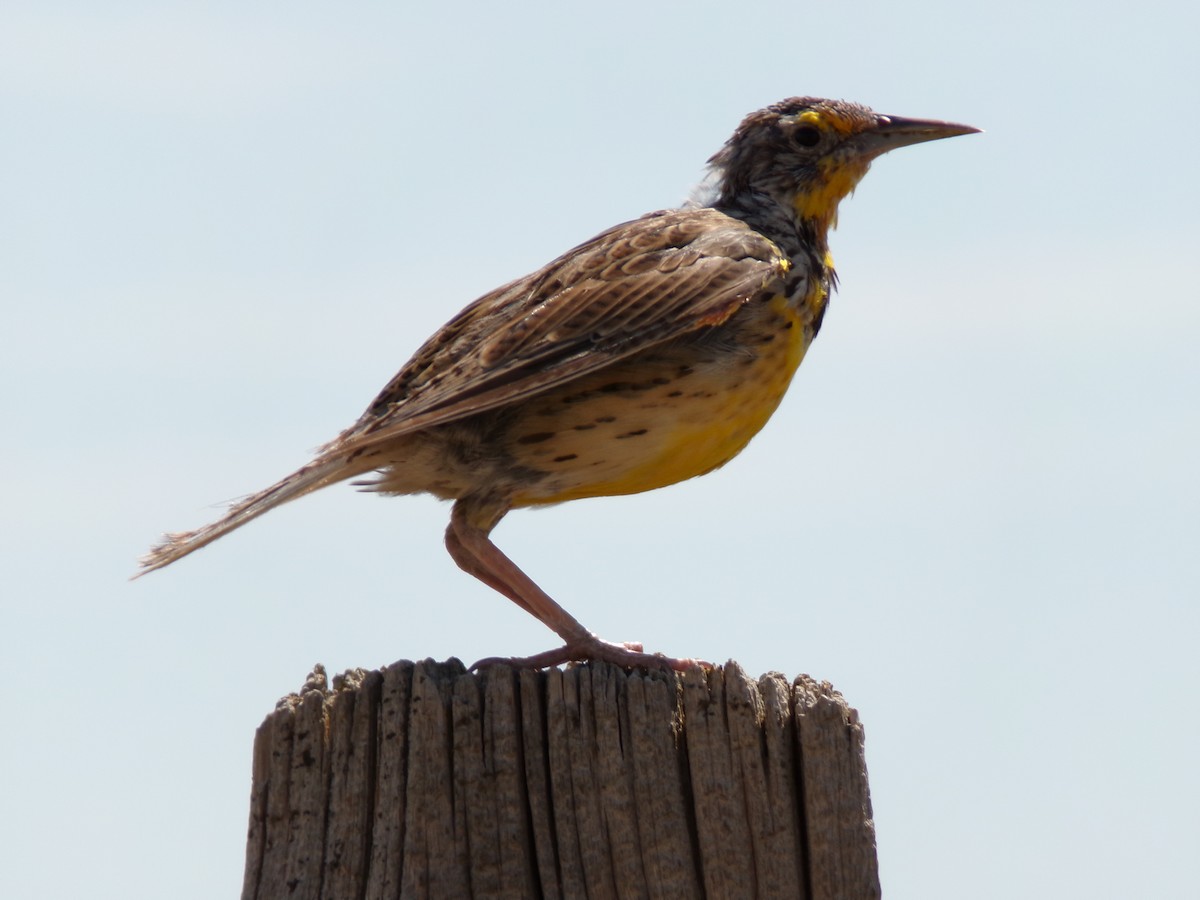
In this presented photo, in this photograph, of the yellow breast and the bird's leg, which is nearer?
the bird's leg

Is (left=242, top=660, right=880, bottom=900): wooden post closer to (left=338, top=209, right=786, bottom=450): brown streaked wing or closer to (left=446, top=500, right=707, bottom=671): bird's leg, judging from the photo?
(left=446, top=500, right=707, bottom=671): bird's leg

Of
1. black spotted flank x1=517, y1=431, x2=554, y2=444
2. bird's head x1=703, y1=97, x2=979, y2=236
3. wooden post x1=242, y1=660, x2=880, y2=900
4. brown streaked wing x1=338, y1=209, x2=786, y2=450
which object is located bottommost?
wooden post x1=242, y1=660, x2=880, y2=900

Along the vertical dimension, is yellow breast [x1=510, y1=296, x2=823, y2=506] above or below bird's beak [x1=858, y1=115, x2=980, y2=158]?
below

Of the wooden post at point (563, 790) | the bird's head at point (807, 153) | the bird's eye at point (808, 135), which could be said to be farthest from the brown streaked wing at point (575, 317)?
the wooden post at point (563, 790)

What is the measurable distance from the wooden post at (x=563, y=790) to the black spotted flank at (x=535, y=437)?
2.10m

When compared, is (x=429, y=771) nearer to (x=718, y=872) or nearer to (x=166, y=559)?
(x=718, y=872)

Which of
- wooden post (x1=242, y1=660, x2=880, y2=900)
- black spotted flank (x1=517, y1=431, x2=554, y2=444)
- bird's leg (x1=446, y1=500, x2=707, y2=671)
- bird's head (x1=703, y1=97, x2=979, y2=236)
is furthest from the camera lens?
bird's head (x1=703, y1=97, x2=979, y2=236)

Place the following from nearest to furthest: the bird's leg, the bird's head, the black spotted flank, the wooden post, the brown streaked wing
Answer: the wooden post → the bird's leg → the brown streaked wing → the black spotted flank → the bird's head

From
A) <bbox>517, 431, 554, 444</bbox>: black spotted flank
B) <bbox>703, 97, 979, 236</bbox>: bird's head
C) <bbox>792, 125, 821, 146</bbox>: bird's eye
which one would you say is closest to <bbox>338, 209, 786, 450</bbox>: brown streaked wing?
<bbox>517, 431, 554, 444</bbox>: black spotted flank

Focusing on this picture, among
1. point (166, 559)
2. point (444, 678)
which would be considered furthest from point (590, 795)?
point (166, 559)

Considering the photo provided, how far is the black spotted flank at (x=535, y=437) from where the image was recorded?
7.02 metres

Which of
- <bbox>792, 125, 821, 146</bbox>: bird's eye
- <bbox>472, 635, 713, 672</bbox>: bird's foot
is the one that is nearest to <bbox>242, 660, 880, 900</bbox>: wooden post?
<bbox>472, 635, 713, 672</bbox>: bird's foot

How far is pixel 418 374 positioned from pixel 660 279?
1.16m

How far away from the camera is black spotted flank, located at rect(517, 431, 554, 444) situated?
7.02 meters
